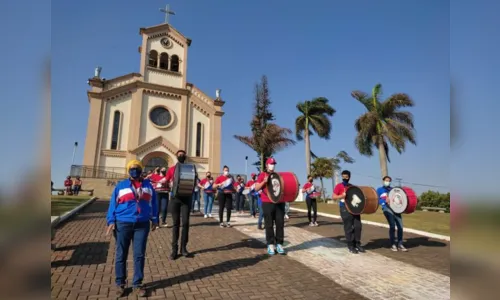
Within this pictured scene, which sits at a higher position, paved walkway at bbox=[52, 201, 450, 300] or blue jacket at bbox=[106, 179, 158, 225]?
blue jacket at bbox=[106, 179, 158, 225]

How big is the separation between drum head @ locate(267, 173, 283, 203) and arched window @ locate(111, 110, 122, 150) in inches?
959

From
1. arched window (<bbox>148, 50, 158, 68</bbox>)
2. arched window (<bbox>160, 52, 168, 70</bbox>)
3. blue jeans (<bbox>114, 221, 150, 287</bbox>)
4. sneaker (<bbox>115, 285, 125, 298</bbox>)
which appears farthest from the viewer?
arched window (<bbox>160, 52, 168, 70</bbox>)

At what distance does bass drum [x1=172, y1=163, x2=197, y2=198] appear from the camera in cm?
613

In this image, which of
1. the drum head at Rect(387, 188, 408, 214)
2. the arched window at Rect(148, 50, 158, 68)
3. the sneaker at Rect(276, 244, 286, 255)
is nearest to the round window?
the arched window at Rect(148, 50, 158, 68)

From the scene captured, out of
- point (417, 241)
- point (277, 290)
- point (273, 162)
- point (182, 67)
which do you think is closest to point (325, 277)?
point (277, 290)

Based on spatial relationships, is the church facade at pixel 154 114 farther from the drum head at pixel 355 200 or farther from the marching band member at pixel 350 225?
the drum head at pixel 355 200

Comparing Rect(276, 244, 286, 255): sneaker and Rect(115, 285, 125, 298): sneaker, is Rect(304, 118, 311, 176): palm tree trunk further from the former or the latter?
Rect(115, 285, 125, 298): sneaker

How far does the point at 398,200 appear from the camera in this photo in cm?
750

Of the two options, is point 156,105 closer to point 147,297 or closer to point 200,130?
point 200,130

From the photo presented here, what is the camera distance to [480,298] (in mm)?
1054

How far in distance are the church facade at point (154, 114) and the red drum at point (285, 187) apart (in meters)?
23.5

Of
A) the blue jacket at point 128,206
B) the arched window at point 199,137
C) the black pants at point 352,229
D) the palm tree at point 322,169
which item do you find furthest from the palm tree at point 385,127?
the blue jacket at point 128,206

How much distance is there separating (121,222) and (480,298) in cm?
426

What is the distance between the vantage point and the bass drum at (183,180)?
6129 mm
